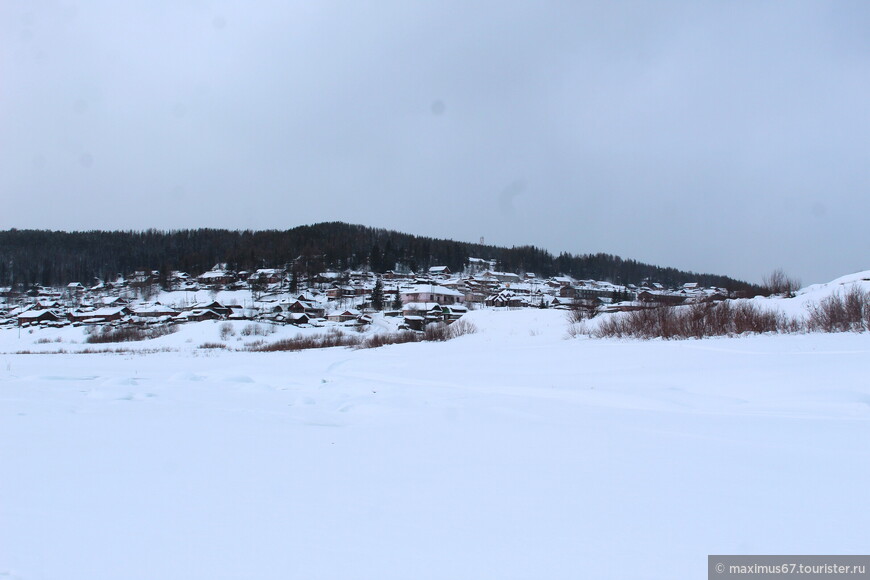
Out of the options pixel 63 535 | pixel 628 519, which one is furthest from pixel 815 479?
pixel 63 535

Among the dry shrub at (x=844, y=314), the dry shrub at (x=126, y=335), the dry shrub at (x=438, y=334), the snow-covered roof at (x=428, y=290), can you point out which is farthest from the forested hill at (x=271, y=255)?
the dry shrub at (x=844, y=314)

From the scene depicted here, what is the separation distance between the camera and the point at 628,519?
344cm

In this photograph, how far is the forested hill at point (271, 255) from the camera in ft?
417

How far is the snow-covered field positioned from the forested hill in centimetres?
11241

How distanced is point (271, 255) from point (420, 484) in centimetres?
13203

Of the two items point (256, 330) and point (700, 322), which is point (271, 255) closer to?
point (256, 330)

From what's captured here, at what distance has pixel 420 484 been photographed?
4.15 metres

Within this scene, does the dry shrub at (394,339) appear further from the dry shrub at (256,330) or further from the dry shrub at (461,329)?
the dry shrub at (256,330)

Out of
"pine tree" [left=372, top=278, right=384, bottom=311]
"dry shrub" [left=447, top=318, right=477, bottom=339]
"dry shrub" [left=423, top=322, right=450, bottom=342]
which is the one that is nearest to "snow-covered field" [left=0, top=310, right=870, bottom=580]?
"dry shrub" [left=423, top=322, right=450, bottom=342]

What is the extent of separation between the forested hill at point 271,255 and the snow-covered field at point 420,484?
11241 cm

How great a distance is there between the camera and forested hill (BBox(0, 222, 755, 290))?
417 feet

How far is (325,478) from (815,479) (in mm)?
4211

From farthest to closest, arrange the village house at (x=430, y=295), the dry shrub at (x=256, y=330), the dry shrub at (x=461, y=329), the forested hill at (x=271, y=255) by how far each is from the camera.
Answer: the forested hill at (x=271, y=255) < the village house at (x=430, y=295) < the dry shrub at (x=256, y=330) < the dry shrub at (x=461, y=329)

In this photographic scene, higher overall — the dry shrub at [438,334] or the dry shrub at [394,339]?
the dry shrub at [438,334]
